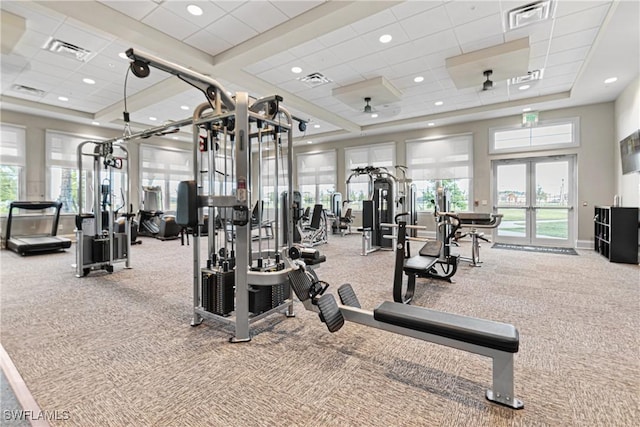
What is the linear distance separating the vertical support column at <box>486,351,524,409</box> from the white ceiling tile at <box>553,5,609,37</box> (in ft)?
15.6

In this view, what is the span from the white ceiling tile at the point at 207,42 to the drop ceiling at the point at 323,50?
3 centimetres

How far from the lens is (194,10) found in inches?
152

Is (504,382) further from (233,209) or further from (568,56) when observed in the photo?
(568,56)

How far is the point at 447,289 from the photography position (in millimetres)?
4012

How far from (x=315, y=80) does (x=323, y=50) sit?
1300mm

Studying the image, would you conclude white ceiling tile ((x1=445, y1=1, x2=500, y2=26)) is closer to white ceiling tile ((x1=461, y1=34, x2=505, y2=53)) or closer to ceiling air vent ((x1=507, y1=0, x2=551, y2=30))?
ceiling air vent ((x1=507, y1=0, x2=551, y2=30))

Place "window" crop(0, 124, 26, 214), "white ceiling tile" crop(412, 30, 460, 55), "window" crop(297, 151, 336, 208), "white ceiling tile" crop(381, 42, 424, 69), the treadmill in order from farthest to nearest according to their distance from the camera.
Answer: "window" crop(297, 151, 336, 208) < "window" crop(0, 124, 26, 214) < the treadmill < "white ceiling tile" crop(381, 42, 424, 69) < "white ceiling tile" crop(412, 30, 460, 55)

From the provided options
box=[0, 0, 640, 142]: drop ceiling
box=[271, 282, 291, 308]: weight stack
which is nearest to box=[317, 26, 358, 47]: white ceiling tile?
box=[0, 0, 640, 142]: drop ceiling

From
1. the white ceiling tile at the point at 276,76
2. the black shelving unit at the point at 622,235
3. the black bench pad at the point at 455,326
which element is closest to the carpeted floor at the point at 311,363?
the black bench pad at the point at 455,326

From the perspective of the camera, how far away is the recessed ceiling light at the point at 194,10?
380cm

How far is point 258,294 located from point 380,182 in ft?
16.6

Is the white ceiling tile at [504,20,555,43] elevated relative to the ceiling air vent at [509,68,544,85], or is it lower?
lower

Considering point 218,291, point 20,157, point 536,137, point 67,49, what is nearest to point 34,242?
point 20,157

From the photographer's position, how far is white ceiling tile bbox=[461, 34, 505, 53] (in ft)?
15.0
